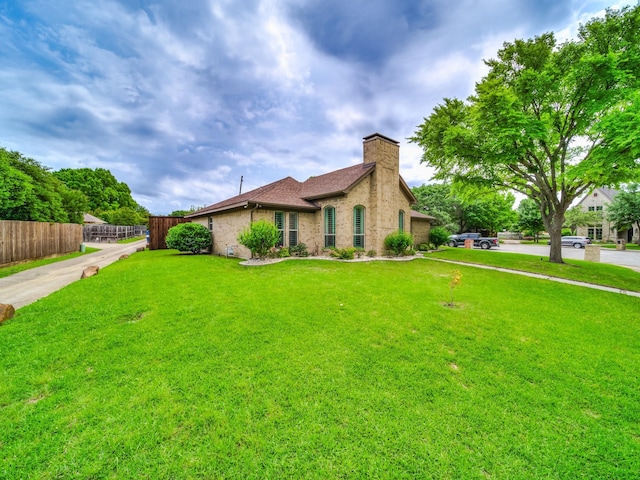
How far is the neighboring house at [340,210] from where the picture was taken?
1367cm

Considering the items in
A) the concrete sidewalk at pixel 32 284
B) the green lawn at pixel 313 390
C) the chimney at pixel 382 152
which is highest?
the chimney at pixel 382 152

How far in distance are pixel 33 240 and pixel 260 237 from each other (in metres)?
12.8

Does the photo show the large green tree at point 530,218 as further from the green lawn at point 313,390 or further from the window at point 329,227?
the green lawn at point 313,390

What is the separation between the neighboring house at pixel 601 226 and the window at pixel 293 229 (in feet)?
139

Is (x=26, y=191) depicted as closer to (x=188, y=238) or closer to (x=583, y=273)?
(x=188, y=238)

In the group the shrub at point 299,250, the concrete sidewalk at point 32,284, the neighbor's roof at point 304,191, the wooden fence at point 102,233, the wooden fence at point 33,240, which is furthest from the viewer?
the wooden fence at point 102,233

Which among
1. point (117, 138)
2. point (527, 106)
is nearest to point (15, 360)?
point (527, 106)

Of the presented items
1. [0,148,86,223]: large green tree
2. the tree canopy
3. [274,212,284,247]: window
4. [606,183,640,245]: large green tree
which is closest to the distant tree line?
[0,148,86,223]: large green tree

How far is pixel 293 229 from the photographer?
14109 mm

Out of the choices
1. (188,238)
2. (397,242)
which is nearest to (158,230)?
(188,238)

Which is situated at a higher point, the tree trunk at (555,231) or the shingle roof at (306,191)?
the shingle roof at (306,191)

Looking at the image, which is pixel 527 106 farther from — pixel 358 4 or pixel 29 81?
pixel 29 81

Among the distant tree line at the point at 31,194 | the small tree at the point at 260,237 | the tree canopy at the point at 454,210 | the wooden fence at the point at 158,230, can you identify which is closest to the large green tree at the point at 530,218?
the tree canopy at the point at 454,210

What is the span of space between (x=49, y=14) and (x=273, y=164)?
15.7 m
